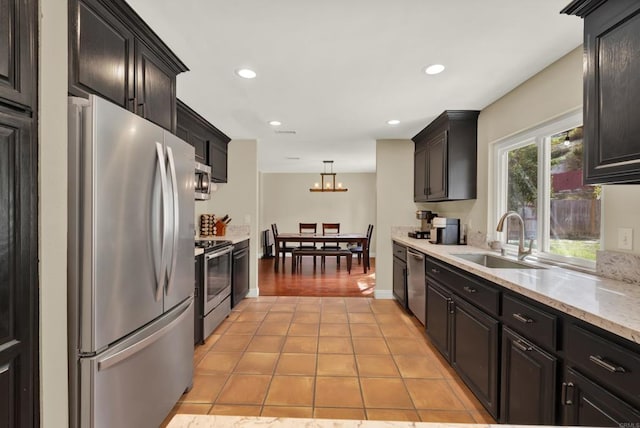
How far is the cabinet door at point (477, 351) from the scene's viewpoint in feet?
5.74

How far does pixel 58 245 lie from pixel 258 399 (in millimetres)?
1554

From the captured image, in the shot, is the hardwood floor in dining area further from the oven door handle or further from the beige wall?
the beige wall

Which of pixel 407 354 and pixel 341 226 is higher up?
pixel 341 226

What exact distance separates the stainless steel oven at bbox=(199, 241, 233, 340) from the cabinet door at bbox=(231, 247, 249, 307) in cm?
14

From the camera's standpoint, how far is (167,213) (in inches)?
63.2

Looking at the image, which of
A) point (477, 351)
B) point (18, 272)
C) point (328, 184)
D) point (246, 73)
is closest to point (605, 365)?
point (477, 351)

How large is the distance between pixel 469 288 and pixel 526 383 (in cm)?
68

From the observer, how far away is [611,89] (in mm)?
1311

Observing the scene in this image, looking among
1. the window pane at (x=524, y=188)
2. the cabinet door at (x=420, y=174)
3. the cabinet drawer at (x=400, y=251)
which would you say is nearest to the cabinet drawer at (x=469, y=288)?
the window pane at (x=524, y=188)

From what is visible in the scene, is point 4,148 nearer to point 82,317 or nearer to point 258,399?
point 82,317

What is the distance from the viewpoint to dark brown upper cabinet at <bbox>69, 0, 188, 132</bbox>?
1360 mm

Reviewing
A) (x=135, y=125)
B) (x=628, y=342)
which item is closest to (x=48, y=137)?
(x=135, y=125)

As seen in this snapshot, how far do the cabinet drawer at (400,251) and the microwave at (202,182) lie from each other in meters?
2.43

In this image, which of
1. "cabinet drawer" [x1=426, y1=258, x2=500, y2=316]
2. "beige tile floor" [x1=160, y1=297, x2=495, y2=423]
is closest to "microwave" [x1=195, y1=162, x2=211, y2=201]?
"beige tile floor" [x1=160, y1=297, x2=495, y2=423]
